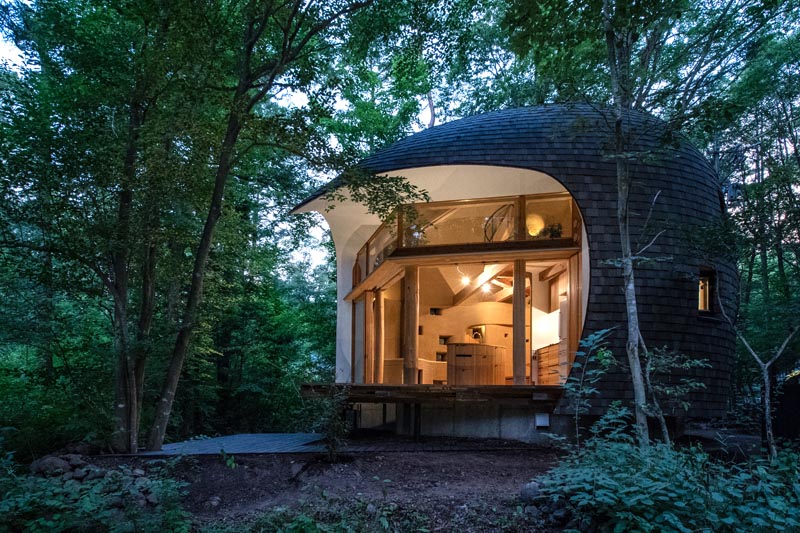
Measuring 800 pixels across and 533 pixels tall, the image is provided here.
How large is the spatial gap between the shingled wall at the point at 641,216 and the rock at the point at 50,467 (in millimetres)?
5659

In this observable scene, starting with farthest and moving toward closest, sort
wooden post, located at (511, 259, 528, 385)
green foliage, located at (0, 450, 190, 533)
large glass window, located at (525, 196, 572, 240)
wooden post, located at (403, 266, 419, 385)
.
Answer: wooden post, located at (403, 266, 419, 385), large glass window, located at (525, 196, 572, 240), wooden post, located at (511, 259, 528, 385), green foliage, located at (0, 450, 190, 533)

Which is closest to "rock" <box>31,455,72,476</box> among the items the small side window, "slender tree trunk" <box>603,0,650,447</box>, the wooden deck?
the wooden deck

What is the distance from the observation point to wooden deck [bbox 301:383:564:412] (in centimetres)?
834

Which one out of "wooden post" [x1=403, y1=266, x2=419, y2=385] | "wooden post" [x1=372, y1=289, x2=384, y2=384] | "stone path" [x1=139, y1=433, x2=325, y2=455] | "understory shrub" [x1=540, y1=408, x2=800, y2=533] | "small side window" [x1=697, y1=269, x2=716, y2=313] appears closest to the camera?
"understory shrub" [x1=540, y1=408, x2=800, y2=533]

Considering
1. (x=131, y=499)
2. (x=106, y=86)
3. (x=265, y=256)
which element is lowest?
(x=131, y=499)

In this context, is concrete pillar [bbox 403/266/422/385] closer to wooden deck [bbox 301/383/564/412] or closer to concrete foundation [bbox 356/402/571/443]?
concrete foundation [bbox 356/402/571/443]

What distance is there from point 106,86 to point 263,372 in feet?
33.4

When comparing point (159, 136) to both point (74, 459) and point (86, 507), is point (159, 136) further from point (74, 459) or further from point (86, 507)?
point (86, 507)

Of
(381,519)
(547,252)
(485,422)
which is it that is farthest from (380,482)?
(547,252)

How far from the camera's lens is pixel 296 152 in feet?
28.9

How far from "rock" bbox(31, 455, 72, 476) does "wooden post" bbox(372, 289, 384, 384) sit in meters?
5.58

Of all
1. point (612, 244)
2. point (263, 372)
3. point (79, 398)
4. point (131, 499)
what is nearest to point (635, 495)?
point (131, 499)

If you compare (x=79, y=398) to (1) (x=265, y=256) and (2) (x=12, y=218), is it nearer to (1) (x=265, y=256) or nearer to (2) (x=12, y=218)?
(2) (x=12, y=218)

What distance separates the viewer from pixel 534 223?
374 inches
